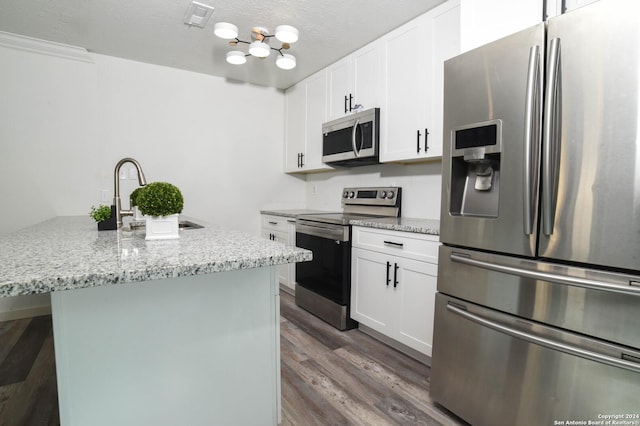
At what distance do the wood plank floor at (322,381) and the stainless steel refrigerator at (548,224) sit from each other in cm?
31

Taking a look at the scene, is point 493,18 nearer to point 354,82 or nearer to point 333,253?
point 354,82

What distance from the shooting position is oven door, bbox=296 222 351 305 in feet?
8.34

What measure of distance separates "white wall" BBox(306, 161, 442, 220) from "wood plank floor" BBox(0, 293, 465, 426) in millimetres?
1124

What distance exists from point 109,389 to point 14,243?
72 cm

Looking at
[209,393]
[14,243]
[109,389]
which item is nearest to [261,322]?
[209,393]

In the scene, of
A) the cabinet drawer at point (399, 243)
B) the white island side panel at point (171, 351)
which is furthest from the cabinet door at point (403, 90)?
the white island side panel at point (171, 351)

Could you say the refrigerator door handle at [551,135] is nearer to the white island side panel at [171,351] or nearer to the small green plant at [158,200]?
the white island side panel at [171,351]

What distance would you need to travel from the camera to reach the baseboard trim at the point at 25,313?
9.02 feet

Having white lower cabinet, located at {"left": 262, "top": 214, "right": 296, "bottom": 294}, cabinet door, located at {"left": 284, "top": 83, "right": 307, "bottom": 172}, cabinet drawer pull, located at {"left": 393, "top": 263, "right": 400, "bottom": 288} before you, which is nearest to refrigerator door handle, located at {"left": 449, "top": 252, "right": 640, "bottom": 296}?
cabinet drawer pull, located at {"left": 393, "top": 263, "right": 400, "bottom": 288}

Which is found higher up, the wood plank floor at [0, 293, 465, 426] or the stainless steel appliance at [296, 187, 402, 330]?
the stainless steel appliance at [296, 187, 402, 330]

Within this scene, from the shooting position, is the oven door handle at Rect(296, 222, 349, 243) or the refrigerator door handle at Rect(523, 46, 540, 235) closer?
the refrigerator door handle at Rect(523, 46, 540, 235)

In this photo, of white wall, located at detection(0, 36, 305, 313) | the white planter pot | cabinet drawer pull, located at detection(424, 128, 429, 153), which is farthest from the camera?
white wall, located at detection(0, 36, 305, 313)

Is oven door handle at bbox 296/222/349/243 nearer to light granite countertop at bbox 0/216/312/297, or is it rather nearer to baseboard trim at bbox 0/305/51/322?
light granite countertop at bbox 0/216/312/297

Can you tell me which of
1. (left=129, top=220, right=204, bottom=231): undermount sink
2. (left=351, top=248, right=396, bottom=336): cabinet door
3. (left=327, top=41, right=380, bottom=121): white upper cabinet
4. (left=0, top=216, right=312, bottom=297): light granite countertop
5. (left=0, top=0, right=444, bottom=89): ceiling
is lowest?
(left=351, top=248, right=396, bottom=336): cabinet door
